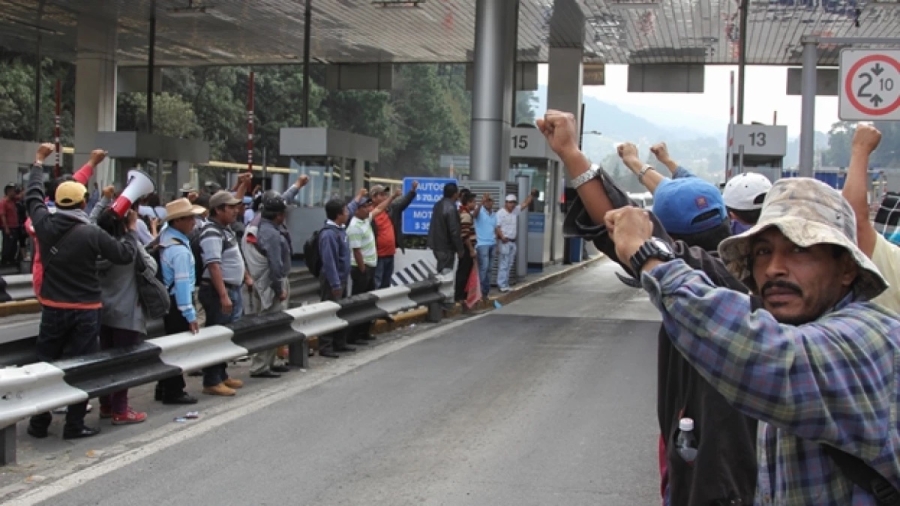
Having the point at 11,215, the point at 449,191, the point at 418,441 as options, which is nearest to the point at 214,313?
the point at 418,441

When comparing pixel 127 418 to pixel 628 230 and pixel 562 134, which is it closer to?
pixel 562 134

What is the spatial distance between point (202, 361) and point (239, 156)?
2059 inches

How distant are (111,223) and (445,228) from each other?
26.9 feet

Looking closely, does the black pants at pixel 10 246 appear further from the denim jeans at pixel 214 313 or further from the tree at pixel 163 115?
the tree at pixel 163 115

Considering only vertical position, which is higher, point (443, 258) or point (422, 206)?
point (422, 206)

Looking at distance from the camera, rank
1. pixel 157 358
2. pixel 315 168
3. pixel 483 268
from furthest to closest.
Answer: pixel 315 168 → pixel 483 268 → pixel 157 358

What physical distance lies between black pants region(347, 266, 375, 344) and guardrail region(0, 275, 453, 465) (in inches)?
12.0

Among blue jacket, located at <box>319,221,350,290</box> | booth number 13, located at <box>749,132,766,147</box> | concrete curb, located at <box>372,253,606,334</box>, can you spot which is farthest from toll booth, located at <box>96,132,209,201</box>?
blue jacket, located at <box>319,221,350,290</box>

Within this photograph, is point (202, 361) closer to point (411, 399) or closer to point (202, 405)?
point (202, 405)

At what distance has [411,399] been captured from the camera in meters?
9.20

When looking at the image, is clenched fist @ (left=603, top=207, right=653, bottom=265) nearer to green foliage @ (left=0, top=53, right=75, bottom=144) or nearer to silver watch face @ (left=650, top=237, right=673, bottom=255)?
silver watch face @ (left=650, top=237, right=673, bottom=255)

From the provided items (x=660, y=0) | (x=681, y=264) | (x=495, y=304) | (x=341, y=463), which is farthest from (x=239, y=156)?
(x=681, y=264)

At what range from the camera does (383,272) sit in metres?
15.1

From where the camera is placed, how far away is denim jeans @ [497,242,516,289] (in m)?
19.6
